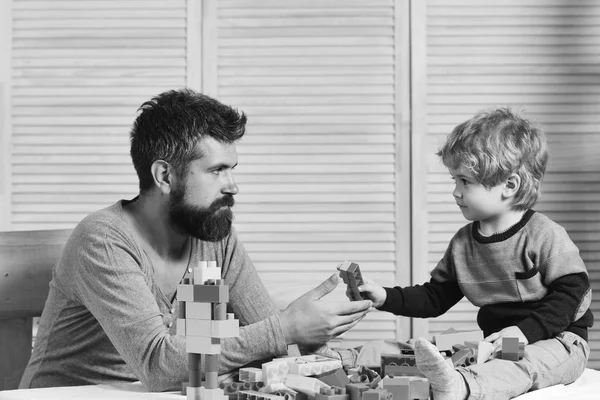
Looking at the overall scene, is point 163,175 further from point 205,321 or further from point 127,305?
point 205,321

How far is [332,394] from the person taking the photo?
121cm

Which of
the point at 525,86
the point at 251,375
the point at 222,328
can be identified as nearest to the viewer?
the point at 222,328

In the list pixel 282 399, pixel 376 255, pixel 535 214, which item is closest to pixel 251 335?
pixel 282 399

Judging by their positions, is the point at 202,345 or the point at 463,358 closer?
the point at 202,345

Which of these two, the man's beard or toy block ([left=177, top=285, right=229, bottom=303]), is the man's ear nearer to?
the man's beard

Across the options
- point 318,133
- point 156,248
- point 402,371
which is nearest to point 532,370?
point 402,371

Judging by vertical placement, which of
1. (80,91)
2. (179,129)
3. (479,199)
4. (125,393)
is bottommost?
(125,393)

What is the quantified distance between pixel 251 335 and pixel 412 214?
1522 millimetres

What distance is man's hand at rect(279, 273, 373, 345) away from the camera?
151 cm

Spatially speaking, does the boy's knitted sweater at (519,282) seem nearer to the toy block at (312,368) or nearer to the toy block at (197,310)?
the toy block at (312,368)

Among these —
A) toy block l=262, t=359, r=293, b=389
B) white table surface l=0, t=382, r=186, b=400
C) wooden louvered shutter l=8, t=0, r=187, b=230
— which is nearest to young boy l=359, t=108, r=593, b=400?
toy block l=262, t=359, r=293, b=389

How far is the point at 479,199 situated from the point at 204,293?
903 mm

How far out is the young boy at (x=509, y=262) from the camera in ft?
5.59

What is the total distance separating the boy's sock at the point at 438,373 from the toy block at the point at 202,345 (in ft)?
1.02
